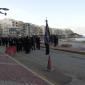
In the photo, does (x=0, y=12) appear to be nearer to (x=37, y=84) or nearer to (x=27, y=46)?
(x=27, y=46)

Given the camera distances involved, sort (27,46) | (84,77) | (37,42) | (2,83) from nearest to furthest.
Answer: (2,83) → (84,77) → (27,46) → (37,42)

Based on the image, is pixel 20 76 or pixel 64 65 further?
pixel 64 65

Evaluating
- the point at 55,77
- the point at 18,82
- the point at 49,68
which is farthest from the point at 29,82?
the point at 49,68

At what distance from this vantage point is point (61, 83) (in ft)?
44.8

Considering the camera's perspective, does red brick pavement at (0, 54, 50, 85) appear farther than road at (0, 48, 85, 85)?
No

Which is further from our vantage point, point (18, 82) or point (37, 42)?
point (37, 42)

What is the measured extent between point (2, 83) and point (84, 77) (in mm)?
4531

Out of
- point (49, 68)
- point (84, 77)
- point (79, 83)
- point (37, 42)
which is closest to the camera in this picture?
point (79, 83)

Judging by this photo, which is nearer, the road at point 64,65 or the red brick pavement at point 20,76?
the red brick pavement at point 20,76

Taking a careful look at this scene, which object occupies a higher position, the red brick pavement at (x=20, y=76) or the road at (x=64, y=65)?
the red brick pavement at (x=20, y=76)

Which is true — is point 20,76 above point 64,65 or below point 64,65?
above

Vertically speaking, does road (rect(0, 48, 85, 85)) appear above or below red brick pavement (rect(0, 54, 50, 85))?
below

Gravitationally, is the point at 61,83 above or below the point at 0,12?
below

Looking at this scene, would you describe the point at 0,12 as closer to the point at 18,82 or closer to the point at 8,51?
the point at 8,51
